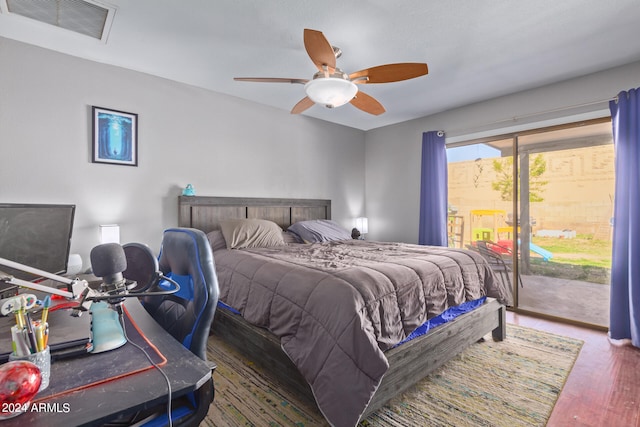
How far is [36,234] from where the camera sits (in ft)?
5.01

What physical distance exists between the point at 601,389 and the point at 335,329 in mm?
1869

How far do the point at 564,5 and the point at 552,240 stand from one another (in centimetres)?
244

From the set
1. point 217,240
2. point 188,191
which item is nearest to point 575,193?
point 217,240

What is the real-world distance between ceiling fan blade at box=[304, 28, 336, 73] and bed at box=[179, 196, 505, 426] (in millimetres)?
1365

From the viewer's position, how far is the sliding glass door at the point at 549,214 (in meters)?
3.18

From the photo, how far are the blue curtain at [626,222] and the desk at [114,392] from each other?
3537 mm

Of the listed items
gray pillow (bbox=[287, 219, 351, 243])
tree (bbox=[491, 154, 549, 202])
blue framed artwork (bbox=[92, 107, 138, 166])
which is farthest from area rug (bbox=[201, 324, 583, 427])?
blue framed artwork (bbox=[92, 107, 138, 166])

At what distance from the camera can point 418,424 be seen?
65.9 inches

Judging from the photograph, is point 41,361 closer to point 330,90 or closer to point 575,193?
point 330,90

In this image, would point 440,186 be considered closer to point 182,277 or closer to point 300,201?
point 300,201

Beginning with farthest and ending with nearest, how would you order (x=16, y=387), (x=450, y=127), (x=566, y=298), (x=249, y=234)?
(x=450, y=127)
(x=566, y=298)
(x=249, y=234)
(x=16, y=387)

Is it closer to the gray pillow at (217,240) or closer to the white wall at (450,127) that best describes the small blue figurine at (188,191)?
the gray pillow at (217,240)

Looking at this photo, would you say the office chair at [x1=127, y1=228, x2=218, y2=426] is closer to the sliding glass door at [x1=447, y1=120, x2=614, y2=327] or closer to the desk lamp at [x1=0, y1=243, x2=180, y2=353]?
the desk lamp at [x1=0, y1=243, x2=180, y2=353]

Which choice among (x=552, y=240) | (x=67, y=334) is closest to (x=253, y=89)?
(x=67, y=334)
